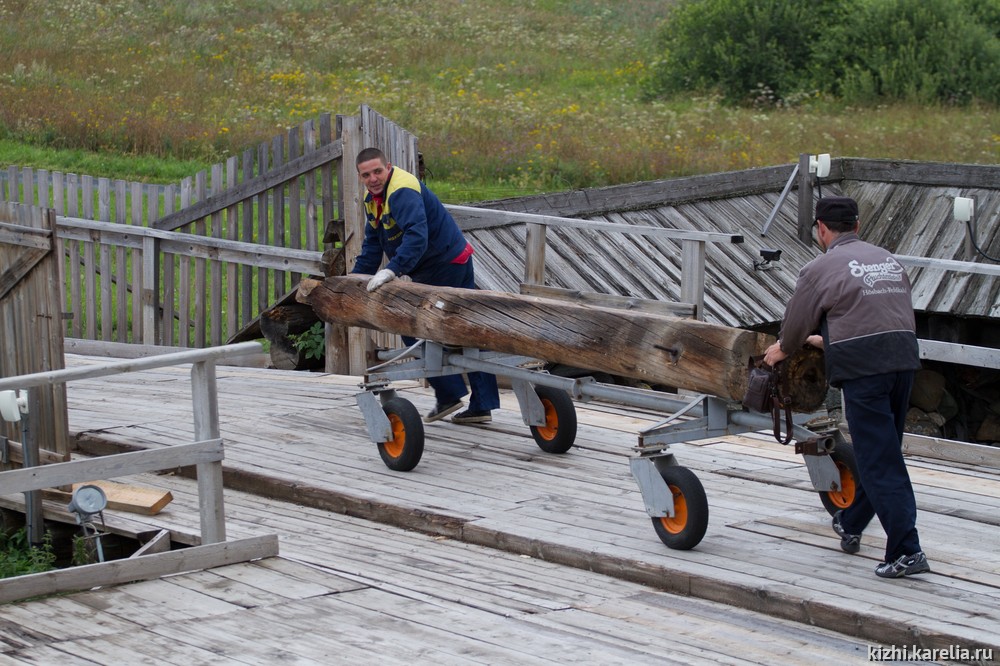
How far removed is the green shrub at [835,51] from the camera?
28094 mm

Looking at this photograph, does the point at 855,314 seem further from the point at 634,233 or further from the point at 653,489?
the point at 634,233

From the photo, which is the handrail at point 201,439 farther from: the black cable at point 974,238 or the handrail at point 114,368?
the black cable at point 974,238

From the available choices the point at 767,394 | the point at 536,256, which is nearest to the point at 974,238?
the point at 536,256

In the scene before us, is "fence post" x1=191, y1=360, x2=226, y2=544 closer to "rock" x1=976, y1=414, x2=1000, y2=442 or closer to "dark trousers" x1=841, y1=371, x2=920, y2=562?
"dark trousers" x1=841, y1=371, x2=920, y2=562

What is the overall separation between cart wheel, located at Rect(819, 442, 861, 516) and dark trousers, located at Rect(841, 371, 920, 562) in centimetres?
73

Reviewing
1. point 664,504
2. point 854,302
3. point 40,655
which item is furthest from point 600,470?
point 40,655

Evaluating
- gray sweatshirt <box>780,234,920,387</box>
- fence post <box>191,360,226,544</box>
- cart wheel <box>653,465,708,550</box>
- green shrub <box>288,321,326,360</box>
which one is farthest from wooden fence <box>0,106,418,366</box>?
gray sweatshirt <box>780,234,920,387</box>

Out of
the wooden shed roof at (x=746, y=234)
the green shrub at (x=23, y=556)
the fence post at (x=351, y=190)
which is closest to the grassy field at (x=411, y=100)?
the wooden shed roof at (x=746, y=234)

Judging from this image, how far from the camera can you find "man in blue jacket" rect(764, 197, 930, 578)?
5504mm

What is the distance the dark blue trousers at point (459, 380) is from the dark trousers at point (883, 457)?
3538 mm

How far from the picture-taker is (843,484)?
6426mm

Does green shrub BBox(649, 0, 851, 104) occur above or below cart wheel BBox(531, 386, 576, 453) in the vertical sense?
above

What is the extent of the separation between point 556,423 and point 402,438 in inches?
39.0

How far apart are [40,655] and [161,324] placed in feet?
23.6
